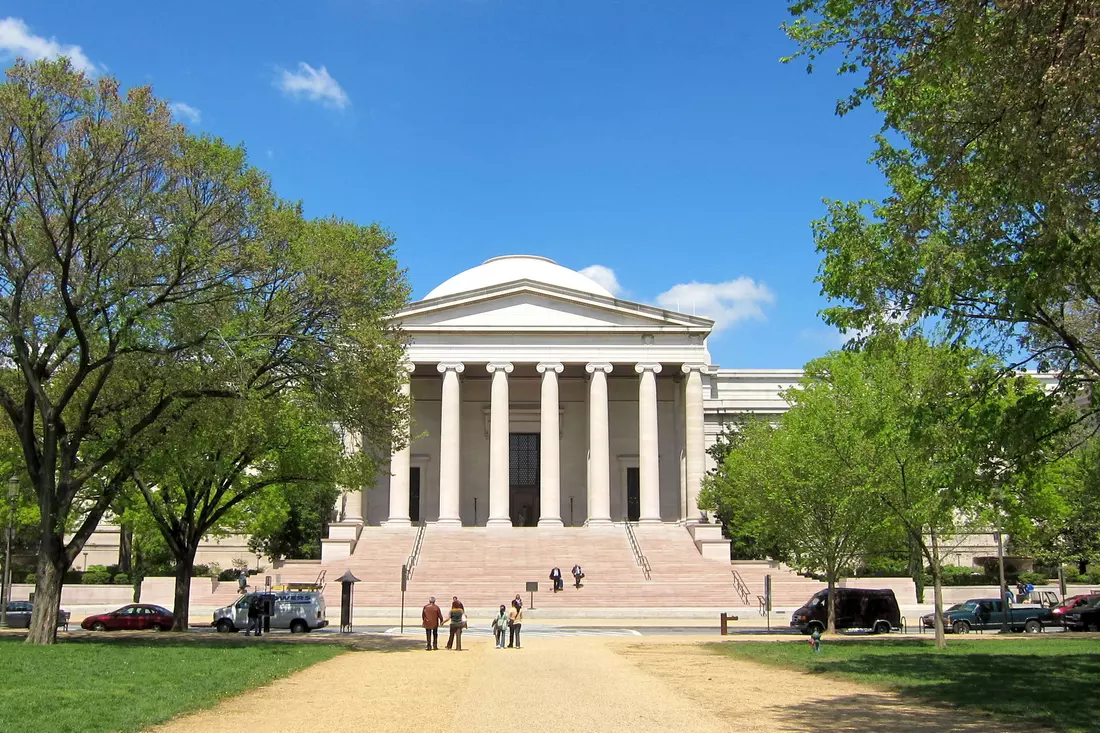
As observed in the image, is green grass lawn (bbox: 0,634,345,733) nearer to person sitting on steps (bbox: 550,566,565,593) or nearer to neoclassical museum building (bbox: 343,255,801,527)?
person sitting on steps (bbox: 550,566,565,593)

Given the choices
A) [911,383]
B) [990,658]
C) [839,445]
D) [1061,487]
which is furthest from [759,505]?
[1061,487]

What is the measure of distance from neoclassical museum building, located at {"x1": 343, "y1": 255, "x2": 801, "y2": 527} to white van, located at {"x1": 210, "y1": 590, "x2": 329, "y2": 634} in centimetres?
2104

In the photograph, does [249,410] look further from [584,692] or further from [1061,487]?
[1061,487]

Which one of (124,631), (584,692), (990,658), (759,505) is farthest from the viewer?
Answer: (759,505)

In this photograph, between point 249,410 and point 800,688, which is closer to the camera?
point 800,688

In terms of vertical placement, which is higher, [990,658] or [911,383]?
[911,383]

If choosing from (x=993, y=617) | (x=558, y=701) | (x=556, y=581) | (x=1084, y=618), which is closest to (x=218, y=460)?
(x=558, y=701)

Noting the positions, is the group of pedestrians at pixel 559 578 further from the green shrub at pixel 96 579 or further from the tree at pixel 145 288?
the green shrub at pixel 96 579

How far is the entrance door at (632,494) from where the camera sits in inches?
2549

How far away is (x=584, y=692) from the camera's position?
17.0 m

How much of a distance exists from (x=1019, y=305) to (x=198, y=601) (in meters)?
39.2

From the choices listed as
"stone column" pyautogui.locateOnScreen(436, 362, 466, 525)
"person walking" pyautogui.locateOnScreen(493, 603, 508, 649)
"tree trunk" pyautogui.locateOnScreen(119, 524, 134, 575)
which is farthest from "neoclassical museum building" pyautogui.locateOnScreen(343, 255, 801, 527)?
"person walking" pyautogui.locateOnScreen(493, 603, 508, 649)

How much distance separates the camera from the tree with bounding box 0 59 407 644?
A: 22.2m

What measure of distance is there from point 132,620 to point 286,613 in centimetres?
554
